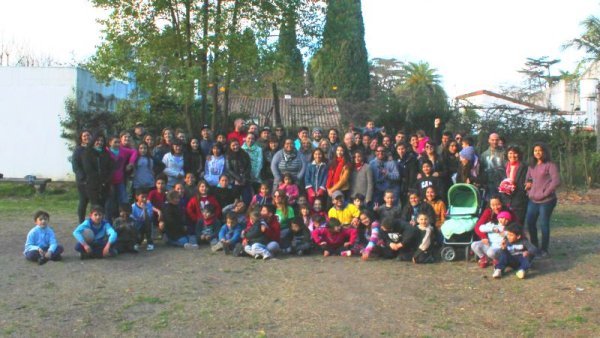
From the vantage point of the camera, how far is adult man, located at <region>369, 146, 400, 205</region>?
10438mm

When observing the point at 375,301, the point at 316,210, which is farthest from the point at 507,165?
the point at 375,301

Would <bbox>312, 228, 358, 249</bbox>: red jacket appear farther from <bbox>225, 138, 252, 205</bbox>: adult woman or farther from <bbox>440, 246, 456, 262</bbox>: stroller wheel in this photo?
<bbox>225, 138, 252, 205</bbox>: adult woman

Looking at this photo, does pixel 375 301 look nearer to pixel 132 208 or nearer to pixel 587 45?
pixel 132 208

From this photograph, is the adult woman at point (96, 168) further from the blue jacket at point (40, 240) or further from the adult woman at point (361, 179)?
the adult woman at point (361, 179)

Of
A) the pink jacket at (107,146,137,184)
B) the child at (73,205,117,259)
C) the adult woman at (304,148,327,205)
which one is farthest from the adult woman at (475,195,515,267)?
the pink jacket at (107,146,137,184)

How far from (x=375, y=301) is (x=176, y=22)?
35.7ft

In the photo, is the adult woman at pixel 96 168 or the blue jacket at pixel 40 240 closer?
the blue jacket at pixel 40 240

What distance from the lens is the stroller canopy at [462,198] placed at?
9406 mm

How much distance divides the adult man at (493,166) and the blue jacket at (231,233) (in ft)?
11.9

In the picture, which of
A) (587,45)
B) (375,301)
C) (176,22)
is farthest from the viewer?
(587,45)

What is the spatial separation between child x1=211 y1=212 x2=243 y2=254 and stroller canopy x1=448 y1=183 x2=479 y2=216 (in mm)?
2988

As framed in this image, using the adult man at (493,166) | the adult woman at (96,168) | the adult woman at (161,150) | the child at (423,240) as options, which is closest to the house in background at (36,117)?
the adult woman at (161,150)

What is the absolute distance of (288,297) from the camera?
23.0 ft

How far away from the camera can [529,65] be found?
68375 mm
